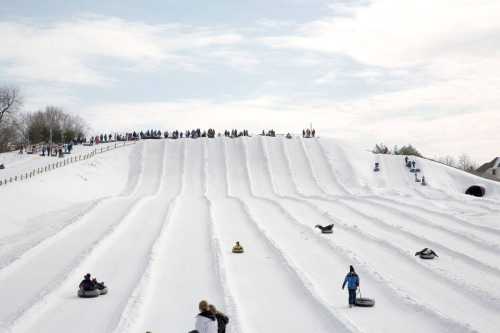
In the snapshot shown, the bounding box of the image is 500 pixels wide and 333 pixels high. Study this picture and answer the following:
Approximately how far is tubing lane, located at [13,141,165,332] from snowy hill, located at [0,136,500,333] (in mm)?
74

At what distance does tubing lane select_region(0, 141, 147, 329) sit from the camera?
20.8m

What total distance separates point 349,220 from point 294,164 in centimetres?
2329

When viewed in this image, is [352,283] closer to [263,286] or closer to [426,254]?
[263,286]

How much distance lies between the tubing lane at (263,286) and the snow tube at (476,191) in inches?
1007

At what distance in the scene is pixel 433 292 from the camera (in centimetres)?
2175

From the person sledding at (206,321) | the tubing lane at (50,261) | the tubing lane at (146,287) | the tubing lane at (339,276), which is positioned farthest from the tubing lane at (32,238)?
the person sledding at (206,321)

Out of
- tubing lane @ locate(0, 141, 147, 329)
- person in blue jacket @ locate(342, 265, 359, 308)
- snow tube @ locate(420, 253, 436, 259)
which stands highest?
person in blue jacket @ locate(342, 265, 359, 308)

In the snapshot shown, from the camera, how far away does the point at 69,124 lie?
4626 inches

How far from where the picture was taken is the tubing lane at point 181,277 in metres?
18.4

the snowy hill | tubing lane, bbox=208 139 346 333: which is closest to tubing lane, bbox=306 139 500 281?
the snowy hill

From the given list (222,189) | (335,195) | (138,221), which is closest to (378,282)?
(138,221)

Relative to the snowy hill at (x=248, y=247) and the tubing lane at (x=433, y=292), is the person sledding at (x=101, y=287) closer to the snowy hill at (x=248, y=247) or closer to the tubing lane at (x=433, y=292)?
the snowy hill at (x=248, y=247)

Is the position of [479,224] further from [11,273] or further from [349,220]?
[11,273]

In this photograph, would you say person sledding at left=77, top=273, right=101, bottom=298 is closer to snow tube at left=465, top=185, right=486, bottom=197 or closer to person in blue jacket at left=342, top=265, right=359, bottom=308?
person in blue jacket at left=342, top=265, right=359, bottom=308
